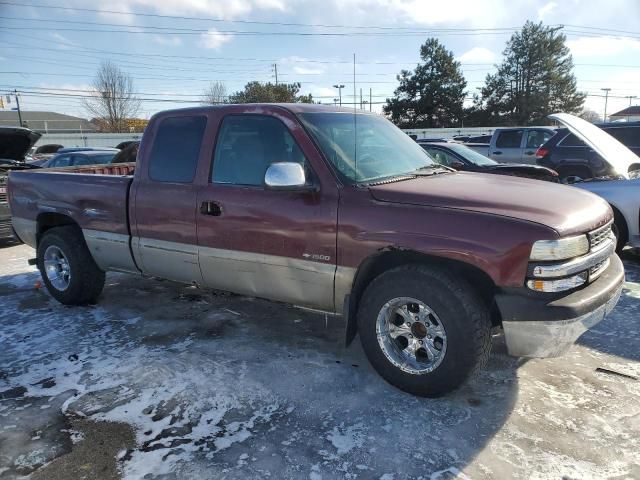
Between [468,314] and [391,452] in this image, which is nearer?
[391,452]

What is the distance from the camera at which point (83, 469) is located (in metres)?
2.59

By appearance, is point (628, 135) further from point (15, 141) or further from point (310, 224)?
point (15, 141)

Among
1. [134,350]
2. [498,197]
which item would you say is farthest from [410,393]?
[134,350]

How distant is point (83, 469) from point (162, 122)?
2848 mm

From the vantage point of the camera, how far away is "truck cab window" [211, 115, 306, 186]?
3625 mm

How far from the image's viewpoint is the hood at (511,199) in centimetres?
285

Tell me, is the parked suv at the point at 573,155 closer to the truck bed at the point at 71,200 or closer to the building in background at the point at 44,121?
the truck bed at the point at 71,200

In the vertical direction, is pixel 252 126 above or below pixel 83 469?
above

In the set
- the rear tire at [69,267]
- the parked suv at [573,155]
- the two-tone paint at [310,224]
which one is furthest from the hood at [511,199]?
the parked suv at [573,155]

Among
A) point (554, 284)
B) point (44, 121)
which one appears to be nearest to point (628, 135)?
point (554, 284)

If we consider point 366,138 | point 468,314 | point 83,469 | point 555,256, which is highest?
point 366,138

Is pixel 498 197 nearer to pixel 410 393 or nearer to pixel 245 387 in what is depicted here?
pixel 410 393

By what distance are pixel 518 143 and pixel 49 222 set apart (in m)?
12.0

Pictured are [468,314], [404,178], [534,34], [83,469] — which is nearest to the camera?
[83,469]
